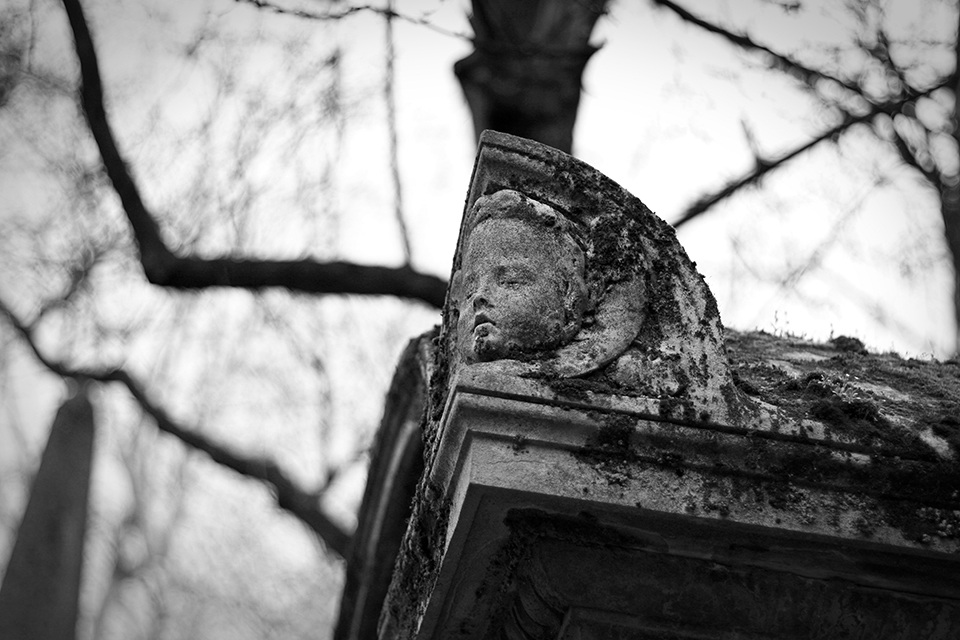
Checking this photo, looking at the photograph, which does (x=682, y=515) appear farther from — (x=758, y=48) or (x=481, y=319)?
(x=758, y=48)

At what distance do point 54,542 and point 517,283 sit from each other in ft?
12.7

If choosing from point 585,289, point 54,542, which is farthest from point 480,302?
point 54,542

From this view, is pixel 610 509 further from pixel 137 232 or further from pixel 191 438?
pixel 191 438

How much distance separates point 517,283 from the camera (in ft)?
6.29

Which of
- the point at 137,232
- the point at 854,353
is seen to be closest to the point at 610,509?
the point at 854,353

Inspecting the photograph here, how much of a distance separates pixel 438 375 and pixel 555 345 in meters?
0.46

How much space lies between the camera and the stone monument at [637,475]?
5.72ft

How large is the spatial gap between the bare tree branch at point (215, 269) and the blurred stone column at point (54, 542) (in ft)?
2.96

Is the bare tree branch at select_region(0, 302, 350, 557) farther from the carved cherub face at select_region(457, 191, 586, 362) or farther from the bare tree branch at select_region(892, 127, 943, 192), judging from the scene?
the carved cherub face at select_region(457, 191, 586, 362)

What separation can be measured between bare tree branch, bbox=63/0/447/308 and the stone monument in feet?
11.4

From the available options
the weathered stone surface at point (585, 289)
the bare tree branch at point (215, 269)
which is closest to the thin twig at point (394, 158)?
the bare tree branch at point (215, 269)

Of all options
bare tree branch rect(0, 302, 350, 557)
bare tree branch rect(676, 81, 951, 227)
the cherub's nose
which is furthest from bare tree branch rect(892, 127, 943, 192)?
the cherub's nose

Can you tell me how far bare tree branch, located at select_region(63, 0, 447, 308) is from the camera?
547 cm

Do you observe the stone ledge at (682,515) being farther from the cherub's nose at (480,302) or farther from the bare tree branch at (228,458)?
the bare tree branch at (228,458)
